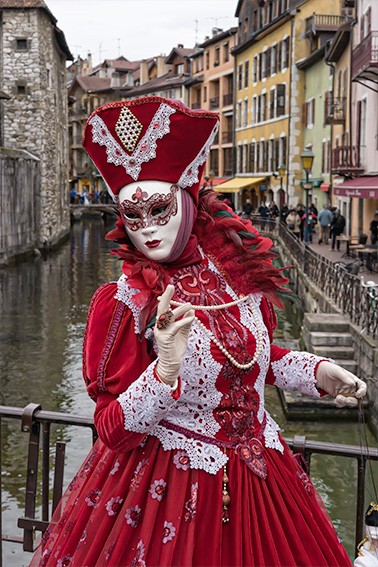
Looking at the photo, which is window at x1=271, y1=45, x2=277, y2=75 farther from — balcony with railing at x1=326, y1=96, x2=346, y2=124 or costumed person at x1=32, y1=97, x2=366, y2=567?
costumed person at x1=32, y1=97, x2=366, y2=567

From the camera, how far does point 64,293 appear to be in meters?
21.8

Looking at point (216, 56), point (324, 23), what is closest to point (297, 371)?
point (324, 23)

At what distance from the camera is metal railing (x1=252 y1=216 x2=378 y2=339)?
39.4 ft

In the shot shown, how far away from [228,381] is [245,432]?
0.17 meters

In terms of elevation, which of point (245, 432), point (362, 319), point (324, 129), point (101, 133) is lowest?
point (362, 319)

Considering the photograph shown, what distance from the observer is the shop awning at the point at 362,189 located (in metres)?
19.6

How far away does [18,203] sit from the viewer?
92.6 ft

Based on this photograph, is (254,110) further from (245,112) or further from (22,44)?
(22,44)

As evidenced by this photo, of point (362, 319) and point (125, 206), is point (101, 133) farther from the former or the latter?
point (362, 319)

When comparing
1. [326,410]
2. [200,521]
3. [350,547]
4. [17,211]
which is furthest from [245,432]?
[17,211]

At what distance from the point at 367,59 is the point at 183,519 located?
1932 cm

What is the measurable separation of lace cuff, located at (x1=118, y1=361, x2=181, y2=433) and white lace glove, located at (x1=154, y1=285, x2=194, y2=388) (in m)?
0.03

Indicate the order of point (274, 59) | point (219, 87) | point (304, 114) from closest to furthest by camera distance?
point (304, 114), point (274, 59), point (219, 87)

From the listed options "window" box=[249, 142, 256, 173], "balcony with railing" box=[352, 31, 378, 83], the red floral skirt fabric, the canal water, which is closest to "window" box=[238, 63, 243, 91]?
"window" box=[249, 142, 256, 173]
